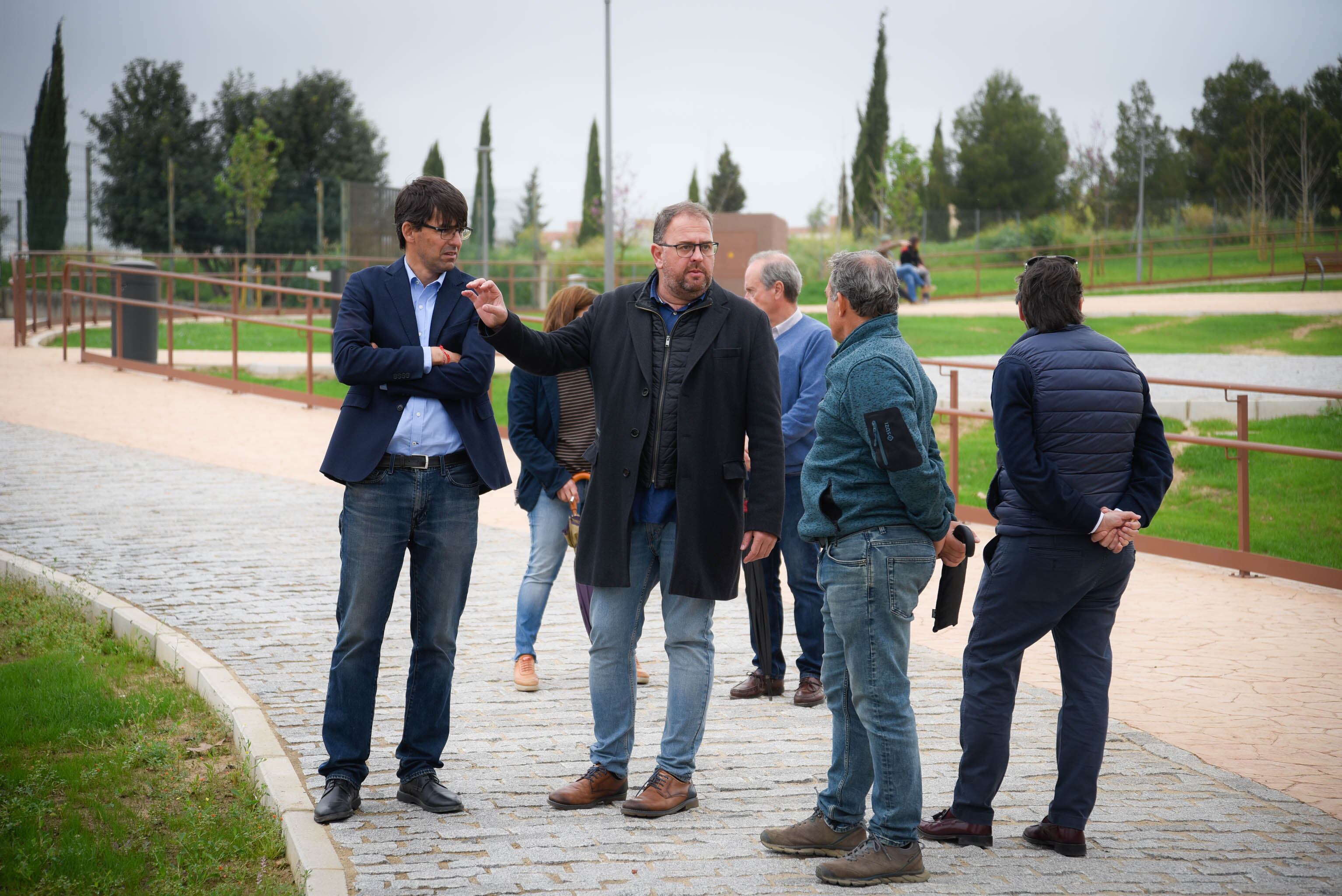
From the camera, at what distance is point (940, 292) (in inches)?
1314

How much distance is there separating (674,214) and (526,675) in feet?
8.36

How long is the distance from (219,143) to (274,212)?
889cm

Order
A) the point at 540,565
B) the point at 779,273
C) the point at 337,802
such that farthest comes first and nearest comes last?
the point at 540,565, the point at 779,273, the point at 337,802

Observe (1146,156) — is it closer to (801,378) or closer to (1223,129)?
(1223,129)

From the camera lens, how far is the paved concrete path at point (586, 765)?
12.3 ft

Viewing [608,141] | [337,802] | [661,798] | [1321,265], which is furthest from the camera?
[1321,265]

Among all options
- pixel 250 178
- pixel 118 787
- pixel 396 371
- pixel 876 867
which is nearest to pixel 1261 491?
pixel 876 867

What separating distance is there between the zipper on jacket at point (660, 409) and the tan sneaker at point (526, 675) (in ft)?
6.39

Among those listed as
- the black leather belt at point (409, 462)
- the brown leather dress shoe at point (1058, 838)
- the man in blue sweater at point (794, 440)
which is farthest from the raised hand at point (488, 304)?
the brown leather dress shoe at point (1058, 838)

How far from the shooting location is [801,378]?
19.0 feet

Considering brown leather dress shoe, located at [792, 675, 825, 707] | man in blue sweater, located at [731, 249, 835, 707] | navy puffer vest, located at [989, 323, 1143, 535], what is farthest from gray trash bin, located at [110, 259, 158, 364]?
navy puffer vest, located at [989, 323, 1143, 535]

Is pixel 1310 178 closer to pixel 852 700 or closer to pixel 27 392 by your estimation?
pixel 27 392

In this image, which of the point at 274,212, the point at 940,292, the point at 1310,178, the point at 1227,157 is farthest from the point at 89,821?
the point at 1227,157

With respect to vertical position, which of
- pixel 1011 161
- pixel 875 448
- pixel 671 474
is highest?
pixel 1011 161
